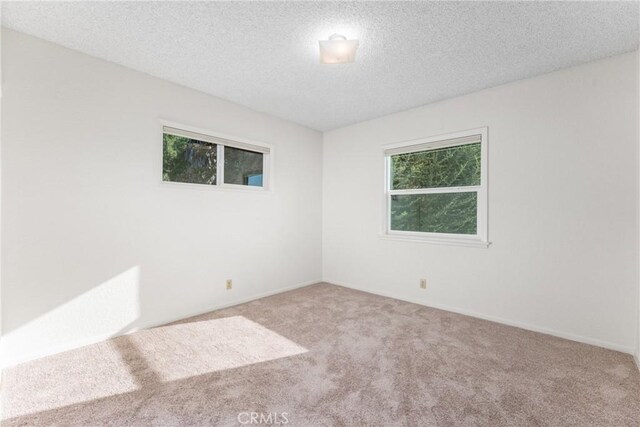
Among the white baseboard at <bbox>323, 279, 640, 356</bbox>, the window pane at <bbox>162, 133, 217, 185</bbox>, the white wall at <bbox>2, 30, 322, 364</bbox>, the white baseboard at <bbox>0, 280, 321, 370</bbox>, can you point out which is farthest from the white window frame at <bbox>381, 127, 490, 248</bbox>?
the window pane at <bbox>162, 133, 217, 185</bbox>

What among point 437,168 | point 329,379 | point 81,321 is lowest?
point 329,379

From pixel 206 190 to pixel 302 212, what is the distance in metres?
1.52

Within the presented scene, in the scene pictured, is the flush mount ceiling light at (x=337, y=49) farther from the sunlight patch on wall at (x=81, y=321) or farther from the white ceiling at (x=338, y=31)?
the sunlight patch on wall at (x=81, y=321)

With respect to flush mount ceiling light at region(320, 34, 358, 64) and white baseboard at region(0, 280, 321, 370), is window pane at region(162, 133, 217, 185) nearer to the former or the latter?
white baseboard at region(0, 280, 321, 370)

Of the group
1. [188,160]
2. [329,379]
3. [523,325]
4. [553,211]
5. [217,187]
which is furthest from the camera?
[217,187]

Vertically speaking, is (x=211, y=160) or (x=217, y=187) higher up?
(x=211, y=160)

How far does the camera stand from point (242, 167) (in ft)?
12.1

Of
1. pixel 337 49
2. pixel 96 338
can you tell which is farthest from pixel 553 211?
Answer: pixel 96 338

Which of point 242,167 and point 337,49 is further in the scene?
point 242,167

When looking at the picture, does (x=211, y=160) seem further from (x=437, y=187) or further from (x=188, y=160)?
(x=437, y=187)

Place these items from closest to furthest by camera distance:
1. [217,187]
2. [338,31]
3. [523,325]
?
[338,31]
[523,325]
[217,187]

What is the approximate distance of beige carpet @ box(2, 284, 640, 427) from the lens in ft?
5.32

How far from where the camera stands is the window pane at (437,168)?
329cm

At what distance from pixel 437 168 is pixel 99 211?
353 centimetres
